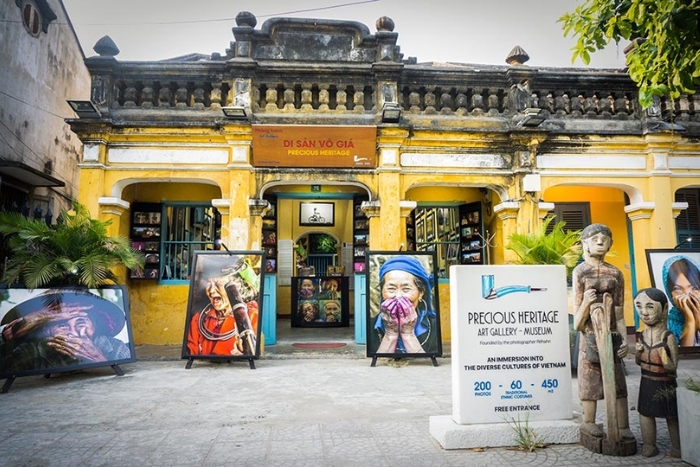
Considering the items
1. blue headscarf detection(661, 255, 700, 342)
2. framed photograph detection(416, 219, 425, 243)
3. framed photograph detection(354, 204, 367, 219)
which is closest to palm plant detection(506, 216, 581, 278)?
blue headscarf detection(661, 255, 700, 342)

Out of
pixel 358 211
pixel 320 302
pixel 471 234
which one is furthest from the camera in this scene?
pixel 320 302

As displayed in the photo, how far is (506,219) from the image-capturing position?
891cm

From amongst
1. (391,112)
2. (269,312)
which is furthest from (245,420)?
(391,112)

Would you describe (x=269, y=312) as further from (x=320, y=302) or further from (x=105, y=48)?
(x=105, y=48)

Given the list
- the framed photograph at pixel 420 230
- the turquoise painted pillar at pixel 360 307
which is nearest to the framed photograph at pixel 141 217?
the turquoise painted pillar at pixel 360 307

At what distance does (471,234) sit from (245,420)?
23.1 ft

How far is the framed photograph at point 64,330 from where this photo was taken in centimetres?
586

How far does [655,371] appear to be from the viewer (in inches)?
146

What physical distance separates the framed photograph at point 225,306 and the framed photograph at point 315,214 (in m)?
6.72

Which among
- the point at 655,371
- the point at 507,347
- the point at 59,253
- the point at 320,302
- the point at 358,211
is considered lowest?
the point at 655,371

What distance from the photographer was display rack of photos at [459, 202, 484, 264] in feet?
32.7

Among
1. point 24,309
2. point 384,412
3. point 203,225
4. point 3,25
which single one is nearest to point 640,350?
point 384,412

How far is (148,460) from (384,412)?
2.33m

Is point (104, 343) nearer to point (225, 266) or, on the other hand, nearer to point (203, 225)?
point (225, 266)
